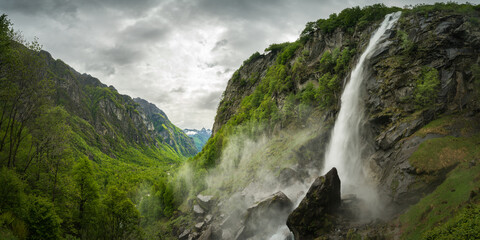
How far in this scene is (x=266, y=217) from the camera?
33.4 metres

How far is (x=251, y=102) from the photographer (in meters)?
80.6

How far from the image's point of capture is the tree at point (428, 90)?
2575cm

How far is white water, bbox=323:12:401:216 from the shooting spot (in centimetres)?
2980

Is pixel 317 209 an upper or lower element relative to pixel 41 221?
upper

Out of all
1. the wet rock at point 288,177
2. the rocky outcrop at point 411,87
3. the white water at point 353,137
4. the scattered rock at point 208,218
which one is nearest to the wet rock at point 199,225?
the scattered rock at point 208,218

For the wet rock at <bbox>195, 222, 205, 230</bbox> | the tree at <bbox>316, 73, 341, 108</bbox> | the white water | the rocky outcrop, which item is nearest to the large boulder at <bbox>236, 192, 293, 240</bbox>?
the white water

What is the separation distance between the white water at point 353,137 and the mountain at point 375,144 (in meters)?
0.23

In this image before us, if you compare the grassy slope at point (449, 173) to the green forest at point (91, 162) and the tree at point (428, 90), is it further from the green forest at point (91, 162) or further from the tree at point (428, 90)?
the tree at point (428, 90)

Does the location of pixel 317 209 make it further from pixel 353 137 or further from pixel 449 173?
pixel 353 137

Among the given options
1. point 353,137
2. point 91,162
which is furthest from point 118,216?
point 353,137

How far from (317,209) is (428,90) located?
1992 centimetres

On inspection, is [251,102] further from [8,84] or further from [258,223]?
[8,84]

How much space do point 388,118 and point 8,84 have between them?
148 feet

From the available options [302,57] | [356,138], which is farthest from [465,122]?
[302,57]
